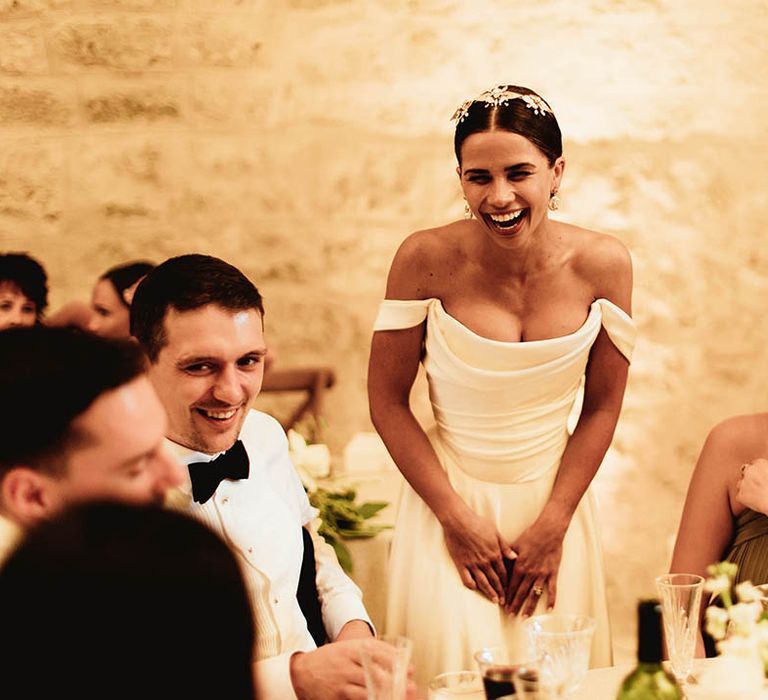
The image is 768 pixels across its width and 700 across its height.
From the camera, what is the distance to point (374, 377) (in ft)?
8.40

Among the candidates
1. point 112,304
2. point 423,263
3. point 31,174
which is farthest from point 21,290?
point 423,263

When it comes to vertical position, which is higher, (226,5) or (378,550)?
(226,5)

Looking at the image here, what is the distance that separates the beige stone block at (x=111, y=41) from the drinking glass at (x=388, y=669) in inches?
119

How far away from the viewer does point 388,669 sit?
4.72ft

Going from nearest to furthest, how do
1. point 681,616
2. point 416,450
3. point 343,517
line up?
point 681,616 < point 416,450 < point 343,517

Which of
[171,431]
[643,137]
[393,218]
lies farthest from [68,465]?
[643,137]

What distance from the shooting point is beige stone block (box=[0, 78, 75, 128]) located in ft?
13.0

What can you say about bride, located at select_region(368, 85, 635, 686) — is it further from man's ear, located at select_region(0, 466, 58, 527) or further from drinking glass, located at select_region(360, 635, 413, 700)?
man's ear, located at select_region(0, 466, 58, 527)

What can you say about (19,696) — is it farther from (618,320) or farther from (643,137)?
(643,137)

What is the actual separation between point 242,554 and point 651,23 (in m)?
2.85

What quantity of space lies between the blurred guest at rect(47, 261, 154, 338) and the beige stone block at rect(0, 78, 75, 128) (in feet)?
2.39

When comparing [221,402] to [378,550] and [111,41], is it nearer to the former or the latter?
[378,550]

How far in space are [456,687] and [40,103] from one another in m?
3.04

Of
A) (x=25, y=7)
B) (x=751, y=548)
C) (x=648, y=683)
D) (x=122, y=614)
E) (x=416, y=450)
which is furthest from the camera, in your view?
(x=25, y=7)
